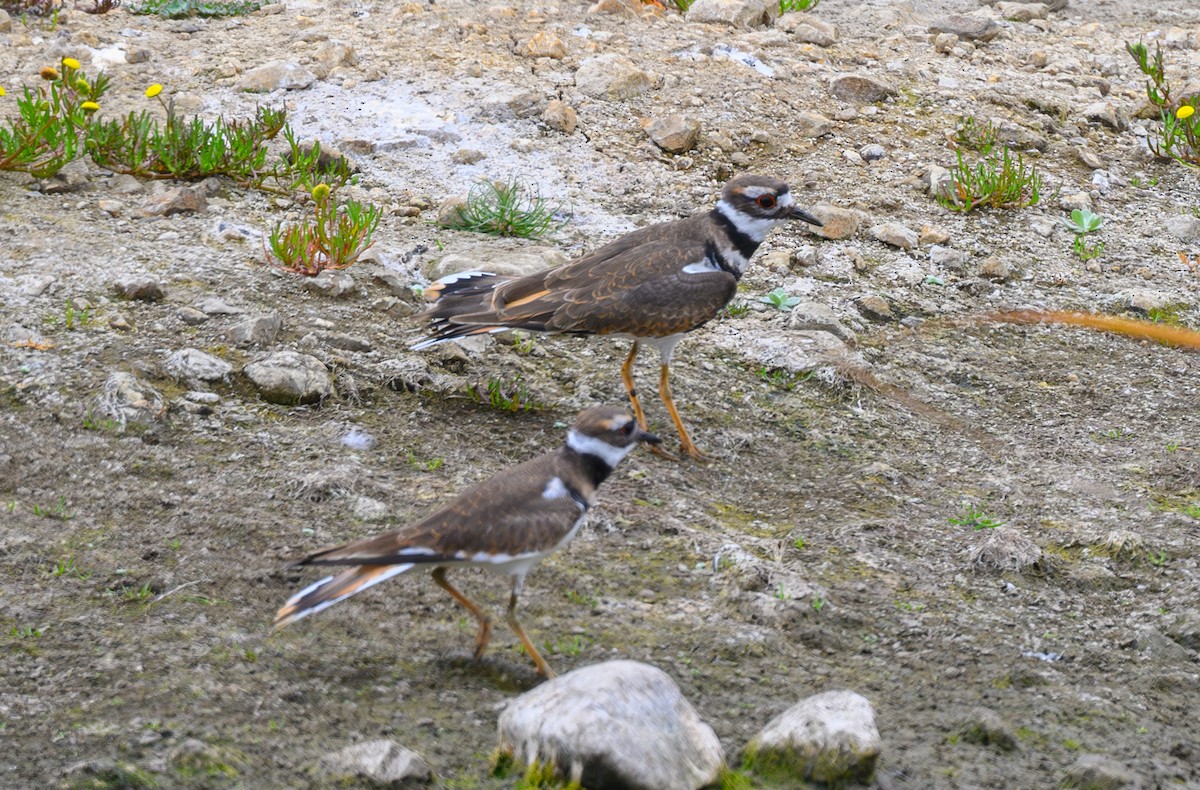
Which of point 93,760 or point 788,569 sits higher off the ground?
point 93,760

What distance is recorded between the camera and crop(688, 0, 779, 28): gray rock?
428 inches

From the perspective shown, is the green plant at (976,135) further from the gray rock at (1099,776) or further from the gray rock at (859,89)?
the gray rock at (1099,776)

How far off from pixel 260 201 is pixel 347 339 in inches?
73.0

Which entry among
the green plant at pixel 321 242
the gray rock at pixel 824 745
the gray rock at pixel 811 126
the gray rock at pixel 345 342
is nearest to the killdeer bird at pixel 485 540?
the gray rock at pixel 824 745

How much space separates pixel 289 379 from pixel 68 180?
2.64 m

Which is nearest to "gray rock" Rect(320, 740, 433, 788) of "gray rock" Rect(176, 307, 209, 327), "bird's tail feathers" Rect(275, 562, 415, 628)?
"bird's tail feathers" Rect(275, 562, 415, 628)

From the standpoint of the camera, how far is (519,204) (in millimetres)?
8102

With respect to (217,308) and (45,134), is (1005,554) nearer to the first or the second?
(217,308)

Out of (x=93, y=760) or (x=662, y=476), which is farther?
(x=662, y=476)

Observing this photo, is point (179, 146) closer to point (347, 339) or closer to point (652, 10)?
point (347, 339)

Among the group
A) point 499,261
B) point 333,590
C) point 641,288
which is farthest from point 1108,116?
point 333,590

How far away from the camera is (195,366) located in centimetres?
617

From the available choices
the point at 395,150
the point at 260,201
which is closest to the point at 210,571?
the point at 260,201

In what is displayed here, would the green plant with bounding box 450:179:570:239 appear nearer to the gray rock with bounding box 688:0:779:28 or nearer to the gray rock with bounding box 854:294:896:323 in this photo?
the gray rock with bounding box 854:294:896:323
